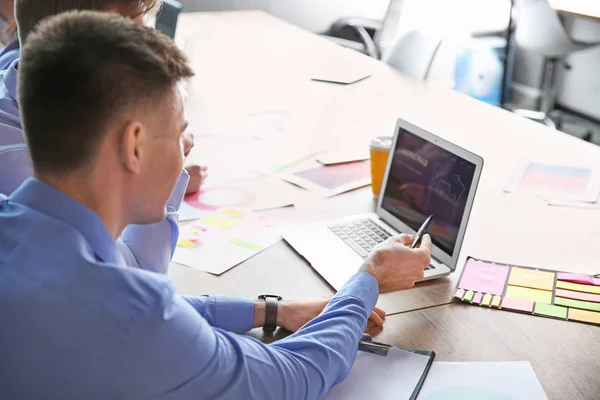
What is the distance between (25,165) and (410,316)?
75 cm

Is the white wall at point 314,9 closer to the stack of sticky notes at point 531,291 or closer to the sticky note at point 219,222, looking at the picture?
the sticky note at point 219,222

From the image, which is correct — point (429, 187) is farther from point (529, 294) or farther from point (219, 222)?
point (219, 222)

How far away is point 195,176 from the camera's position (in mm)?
1792

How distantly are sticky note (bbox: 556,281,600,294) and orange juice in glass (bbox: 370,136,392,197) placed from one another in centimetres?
52

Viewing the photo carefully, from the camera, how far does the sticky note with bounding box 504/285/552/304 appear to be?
4.27 feet

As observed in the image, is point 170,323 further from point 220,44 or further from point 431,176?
point 220,44

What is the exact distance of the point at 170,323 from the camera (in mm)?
824

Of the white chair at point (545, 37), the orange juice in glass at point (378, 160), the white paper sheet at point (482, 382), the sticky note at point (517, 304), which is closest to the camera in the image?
the white paper sheet at point (482, 382)

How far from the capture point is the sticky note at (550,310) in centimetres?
125

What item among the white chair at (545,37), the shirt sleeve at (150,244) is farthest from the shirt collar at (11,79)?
the white chair at (545,37)

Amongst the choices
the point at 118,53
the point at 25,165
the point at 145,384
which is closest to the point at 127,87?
the point at 118,53

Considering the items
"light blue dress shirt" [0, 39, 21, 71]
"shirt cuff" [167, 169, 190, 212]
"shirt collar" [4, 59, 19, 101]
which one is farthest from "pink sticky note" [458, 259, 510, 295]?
"light blue dress shirt" [0, 39, 21, 71]

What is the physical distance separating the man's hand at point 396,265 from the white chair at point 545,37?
3398 millimetres

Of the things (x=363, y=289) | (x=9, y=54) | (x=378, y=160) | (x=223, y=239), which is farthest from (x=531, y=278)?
(x=9, y=54)
